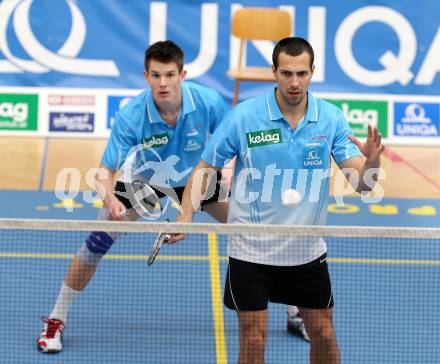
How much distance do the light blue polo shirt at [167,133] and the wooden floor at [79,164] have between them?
12.9 feet

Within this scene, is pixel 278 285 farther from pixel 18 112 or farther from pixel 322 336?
pixel 18 112

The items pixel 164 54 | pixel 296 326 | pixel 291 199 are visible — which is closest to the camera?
pixel 291 199

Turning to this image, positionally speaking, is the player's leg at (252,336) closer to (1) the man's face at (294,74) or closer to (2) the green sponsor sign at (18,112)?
(1) the man's face at (294,74)

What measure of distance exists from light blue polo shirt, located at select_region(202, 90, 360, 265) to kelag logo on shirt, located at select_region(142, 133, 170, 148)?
139 centimetres

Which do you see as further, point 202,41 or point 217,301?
point 202,41

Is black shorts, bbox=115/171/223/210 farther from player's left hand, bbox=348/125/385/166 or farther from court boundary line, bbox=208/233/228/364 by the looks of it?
player's left hand, bbox=348/125/385/166

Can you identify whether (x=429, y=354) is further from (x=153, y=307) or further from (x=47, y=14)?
(x=47, y=14)

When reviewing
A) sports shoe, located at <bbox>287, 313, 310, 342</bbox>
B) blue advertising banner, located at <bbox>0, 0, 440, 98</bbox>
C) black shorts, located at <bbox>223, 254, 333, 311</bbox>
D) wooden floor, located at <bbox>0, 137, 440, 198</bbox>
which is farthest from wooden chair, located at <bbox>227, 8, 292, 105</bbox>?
black shorts, located at <bbox>223, 254, 333, 311</bbox>

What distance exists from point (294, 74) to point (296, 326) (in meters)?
2.49

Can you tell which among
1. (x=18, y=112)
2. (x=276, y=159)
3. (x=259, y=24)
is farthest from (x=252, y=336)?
(x=18, y=112)

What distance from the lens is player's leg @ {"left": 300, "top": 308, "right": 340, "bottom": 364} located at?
18.4 feet

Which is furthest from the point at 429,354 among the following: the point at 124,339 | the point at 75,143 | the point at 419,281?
the point at 75,143

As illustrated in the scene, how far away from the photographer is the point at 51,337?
702 cm

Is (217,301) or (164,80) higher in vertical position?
(164,80)
